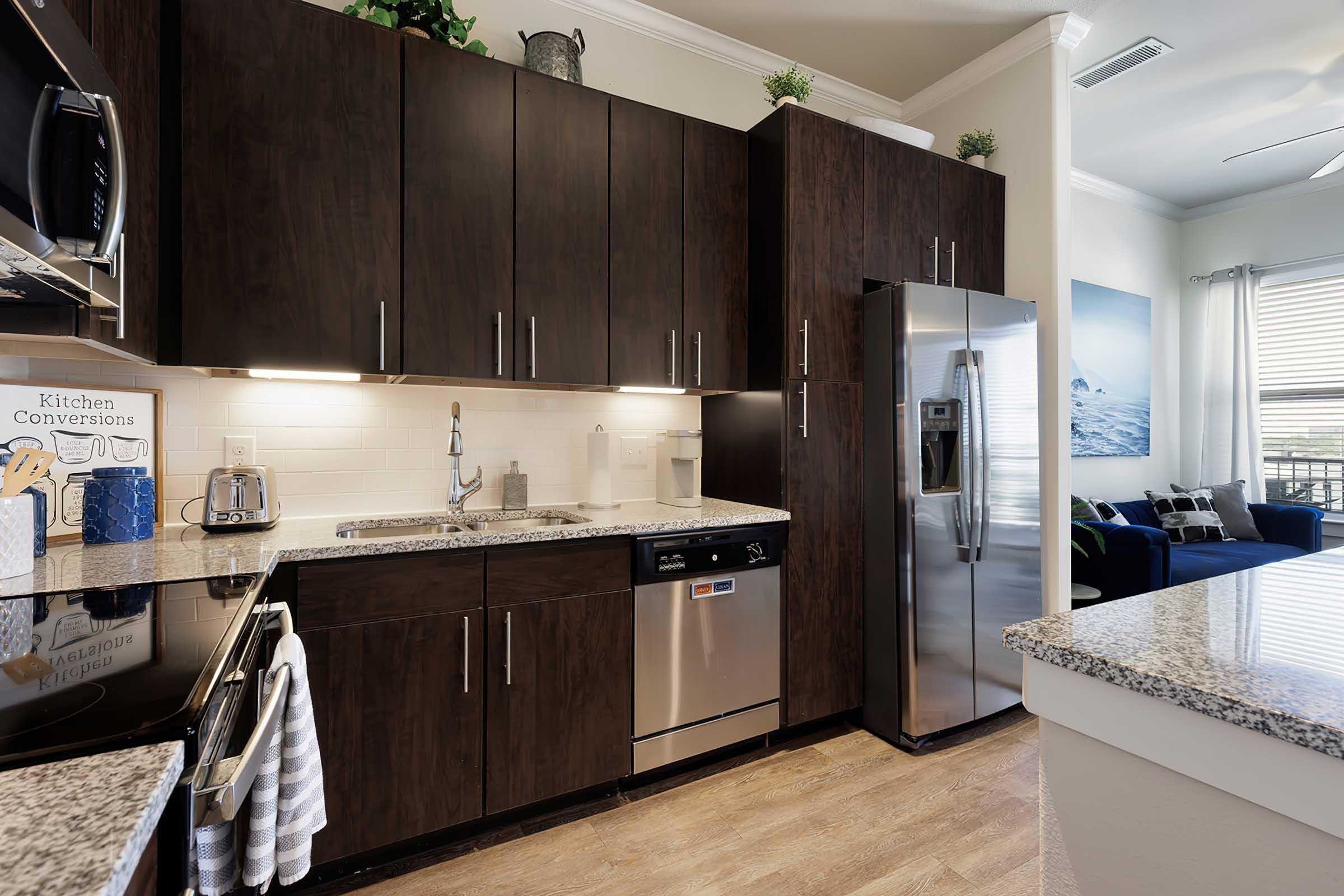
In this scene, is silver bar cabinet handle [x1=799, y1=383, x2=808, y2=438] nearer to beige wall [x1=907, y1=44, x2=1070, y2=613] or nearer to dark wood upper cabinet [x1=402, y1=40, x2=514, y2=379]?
dark wood upper cabinet [x1=402, y1=40, x2=514, y2=379]

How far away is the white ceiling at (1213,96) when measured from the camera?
2.88 metres

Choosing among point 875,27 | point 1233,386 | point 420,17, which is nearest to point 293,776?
point 420,17

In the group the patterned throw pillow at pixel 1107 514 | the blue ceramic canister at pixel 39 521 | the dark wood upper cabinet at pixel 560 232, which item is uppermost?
the dark wood upper cabinet at pixel 560 232

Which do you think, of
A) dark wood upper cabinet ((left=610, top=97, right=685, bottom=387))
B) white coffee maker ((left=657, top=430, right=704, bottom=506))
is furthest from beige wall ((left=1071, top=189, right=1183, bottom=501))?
dark wood upper cabinet ((left=610, top=97, right=685, bottom=387))

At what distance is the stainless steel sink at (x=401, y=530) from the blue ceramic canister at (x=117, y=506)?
0.54m

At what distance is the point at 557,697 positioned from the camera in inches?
79.4

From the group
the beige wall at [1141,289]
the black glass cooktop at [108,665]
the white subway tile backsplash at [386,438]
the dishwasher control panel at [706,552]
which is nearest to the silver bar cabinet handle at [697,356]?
the dishwasher control panel at [706,552]

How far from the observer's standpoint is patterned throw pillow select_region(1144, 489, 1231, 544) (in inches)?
179

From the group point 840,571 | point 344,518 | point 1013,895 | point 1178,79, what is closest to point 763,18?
point 1178,79

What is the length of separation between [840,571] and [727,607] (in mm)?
590

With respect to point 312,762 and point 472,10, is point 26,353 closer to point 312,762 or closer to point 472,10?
point 312,762

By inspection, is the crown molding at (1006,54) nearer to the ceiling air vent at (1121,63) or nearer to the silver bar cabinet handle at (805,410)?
the ceiling air vent at (1121,63)

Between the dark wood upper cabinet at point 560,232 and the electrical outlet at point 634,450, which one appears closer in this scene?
the dark wood upper cabinet at point 560,232

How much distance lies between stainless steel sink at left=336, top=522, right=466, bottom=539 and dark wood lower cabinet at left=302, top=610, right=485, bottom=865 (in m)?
0.44
